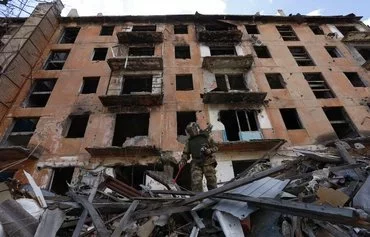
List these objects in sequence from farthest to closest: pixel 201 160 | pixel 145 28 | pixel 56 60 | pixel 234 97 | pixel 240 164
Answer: pixel 145 28 → pixel 56 60 → pixel 234 97 → pixel 240 164 → pixel 201 160

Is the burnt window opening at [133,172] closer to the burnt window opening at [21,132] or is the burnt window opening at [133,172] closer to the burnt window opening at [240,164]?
the burnt window opening at [240,164]

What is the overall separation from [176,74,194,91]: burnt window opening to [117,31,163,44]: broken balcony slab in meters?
3.46

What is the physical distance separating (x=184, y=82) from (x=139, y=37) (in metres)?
4.49

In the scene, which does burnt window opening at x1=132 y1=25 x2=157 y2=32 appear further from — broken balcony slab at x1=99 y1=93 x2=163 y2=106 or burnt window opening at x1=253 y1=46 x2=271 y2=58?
broken balcony slab at x1=99 y1=93 x2=163 y2=106

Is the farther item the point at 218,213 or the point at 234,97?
the point at 234,97

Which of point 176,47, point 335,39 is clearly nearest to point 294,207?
point 176,47

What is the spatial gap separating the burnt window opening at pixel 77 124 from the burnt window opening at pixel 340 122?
1293cm

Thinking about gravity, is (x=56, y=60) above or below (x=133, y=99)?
above

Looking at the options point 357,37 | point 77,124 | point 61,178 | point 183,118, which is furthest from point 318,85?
point 61,178

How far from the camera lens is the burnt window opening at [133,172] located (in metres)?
11.8

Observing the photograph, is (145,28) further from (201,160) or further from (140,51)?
(201,160)

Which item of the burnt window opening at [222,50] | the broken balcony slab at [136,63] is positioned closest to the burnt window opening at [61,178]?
the broken balcony slab at [136,63]

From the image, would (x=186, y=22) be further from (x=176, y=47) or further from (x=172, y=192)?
(x=172, y=192)

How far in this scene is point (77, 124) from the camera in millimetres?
14086
